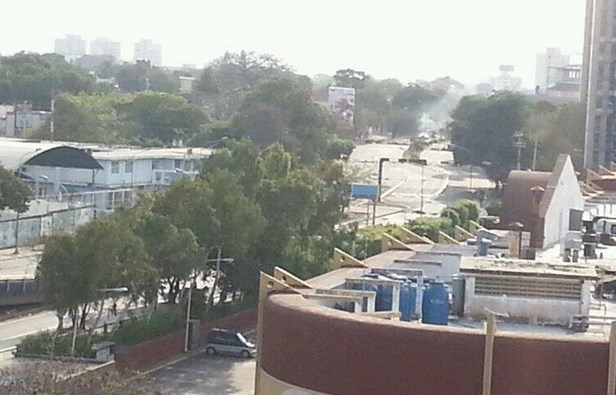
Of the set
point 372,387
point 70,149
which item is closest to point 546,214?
point 372,387

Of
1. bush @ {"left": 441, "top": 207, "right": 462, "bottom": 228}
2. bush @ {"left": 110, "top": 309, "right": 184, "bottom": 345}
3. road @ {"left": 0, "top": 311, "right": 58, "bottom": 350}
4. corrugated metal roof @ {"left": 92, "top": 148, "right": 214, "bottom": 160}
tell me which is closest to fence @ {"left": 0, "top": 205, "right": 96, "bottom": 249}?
road @ {"left": 0, "top": 311, "right": 58, "bottom": 350}

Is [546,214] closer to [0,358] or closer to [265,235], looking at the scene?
[265,235]

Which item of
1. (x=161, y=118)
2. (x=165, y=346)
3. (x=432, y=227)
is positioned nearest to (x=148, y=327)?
(x=165, y=346)

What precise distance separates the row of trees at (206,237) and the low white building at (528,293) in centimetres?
990

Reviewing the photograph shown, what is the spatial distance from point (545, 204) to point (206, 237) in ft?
24.7

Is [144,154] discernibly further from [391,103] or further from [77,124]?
[391,103]

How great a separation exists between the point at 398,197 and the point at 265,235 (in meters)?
38.4

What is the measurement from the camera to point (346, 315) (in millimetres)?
14578

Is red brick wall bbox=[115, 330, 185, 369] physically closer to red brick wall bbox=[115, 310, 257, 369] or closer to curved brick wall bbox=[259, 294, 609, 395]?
red brick wall bbox=[115, 310, 257, 369]

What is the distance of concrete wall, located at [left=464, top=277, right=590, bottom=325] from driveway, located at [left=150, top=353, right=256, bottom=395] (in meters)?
9.16

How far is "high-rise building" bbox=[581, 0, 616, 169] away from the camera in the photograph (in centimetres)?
6159

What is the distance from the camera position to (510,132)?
236 ft

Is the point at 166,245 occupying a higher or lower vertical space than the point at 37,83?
lower

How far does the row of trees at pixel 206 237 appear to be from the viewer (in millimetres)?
25109
